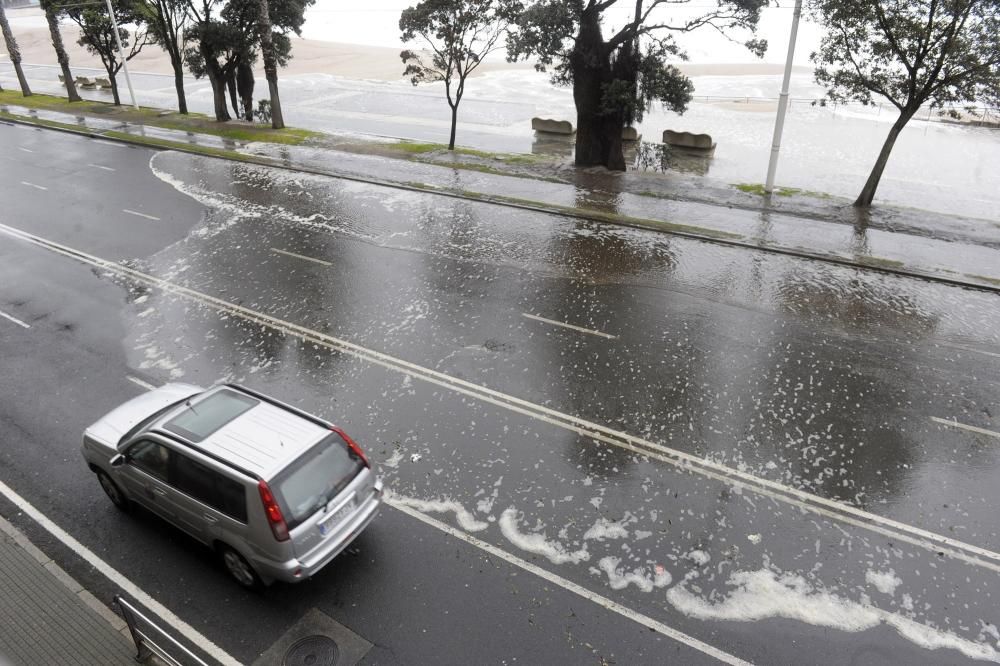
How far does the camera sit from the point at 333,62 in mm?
57281

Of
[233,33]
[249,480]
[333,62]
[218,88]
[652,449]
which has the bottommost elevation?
[652,449]

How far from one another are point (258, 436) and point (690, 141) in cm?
2571

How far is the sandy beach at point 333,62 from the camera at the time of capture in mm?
51531

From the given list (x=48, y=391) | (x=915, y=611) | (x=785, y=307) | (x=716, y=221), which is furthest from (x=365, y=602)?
(x=716, y=221)

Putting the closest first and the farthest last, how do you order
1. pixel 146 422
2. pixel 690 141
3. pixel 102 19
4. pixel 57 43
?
pixel 146 422 < pixel 690 141 < pixel 102 19 < pixel 57 43

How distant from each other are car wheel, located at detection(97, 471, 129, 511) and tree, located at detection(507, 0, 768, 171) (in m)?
17.7

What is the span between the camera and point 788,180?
23609mm

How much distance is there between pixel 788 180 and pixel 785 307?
41.4ft

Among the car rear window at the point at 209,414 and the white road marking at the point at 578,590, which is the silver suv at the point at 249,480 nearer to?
Answer: the car rear window at the point at 209,414

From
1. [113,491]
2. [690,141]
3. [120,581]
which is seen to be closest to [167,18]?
[690,141]

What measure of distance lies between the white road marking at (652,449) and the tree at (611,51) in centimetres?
1337

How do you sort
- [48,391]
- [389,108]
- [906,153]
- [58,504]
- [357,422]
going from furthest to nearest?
[389,108] < [906,153] < [48,391] < [357,422] < [58,504]

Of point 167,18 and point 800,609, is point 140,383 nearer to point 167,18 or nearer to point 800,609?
point 800,609

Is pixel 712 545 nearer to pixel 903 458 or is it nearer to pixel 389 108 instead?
pixel 903 458
